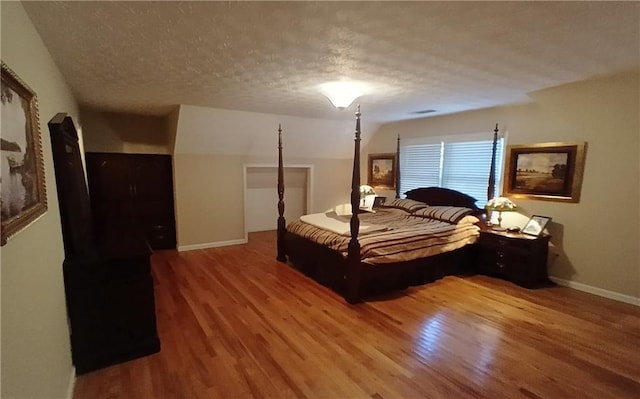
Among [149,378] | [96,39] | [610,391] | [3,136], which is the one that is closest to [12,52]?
[3,136]

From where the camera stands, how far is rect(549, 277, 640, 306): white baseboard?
125 inches

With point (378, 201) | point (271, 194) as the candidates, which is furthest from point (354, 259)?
point (271, 194)

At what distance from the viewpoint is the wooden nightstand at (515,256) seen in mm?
3557

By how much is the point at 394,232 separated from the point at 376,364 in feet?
5.69

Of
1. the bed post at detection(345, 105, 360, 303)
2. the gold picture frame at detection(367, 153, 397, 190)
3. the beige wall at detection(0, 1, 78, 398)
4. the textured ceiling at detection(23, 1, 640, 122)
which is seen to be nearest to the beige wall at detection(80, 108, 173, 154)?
the textured ceiling at detection(23, 1, 640, 122)

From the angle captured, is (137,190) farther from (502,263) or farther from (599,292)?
(599,292)

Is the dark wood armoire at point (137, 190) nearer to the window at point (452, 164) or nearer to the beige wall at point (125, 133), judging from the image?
the beige wall at point (125, 133)

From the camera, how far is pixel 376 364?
221 cm

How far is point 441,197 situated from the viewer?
16.0ft

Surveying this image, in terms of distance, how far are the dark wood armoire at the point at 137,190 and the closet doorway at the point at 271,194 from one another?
1516mm

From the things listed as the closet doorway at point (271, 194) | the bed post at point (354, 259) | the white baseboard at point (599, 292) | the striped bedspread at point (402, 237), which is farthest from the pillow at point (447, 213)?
the closet doorway at point (271, 194)

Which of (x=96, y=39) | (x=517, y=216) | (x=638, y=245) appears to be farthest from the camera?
(x=517, y=216)

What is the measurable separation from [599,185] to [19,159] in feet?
15.7

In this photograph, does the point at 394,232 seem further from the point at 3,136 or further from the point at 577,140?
the point at 3,136
